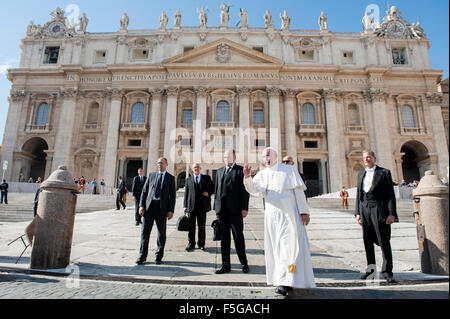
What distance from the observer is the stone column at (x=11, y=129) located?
25.6m

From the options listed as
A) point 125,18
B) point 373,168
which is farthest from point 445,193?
point 125,18

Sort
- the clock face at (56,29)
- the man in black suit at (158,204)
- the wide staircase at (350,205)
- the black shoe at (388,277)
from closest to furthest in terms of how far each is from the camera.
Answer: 1. the black shoe at (388,277)
2. the man in black suit at (158,204)
3. the wide staircase at (350,205)
4. the clock face at (56,29)

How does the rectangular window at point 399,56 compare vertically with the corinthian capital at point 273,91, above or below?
above

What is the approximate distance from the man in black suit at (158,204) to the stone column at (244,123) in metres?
19.5

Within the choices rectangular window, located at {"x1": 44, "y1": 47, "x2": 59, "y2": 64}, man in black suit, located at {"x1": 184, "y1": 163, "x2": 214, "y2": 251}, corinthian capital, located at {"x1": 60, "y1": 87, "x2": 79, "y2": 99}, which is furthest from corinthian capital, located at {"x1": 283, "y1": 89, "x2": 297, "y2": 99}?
rectangular window, located at {"x1": 44, "y1": 47, "x2": 59, "y2": 64}

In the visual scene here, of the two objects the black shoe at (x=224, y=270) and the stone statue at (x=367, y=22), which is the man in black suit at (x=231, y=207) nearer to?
the black shoe at (x=224, y=270)

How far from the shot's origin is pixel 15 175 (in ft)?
83.0

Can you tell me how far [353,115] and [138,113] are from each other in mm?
21994

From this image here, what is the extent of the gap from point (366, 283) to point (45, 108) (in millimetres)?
32445

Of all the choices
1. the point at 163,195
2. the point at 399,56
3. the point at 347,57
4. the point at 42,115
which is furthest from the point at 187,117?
the point at 399,56

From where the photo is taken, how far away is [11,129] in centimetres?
2648

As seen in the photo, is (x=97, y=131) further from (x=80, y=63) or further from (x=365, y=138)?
(x=365, y=138)

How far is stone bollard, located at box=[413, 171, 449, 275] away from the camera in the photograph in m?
3.79

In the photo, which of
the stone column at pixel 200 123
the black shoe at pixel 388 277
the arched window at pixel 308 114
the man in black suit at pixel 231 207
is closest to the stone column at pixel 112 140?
the stone column at pixel 200 123
